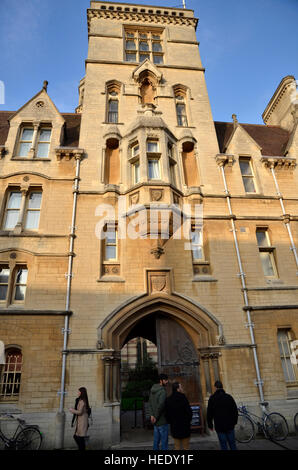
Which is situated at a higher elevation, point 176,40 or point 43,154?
point 176,40

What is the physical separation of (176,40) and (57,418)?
20970 mm

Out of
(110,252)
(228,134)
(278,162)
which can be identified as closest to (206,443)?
(110,252)

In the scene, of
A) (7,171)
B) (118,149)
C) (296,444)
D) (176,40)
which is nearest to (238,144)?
(118,149)

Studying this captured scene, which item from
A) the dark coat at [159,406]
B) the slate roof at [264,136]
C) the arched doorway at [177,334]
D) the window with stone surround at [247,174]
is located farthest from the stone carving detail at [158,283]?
the slate roof at [264,136]

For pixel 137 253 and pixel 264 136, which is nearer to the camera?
pixel 137 253

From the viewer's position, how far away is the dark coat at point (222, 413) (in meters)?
6.22

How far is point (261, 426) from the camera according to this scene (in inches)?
364

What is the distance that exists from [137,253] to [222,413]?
6.40 meters

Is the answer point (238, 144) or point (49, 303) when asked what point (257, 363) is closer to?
point (49, 303)

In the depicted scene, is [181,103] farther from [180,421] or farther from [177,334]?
[180,421]

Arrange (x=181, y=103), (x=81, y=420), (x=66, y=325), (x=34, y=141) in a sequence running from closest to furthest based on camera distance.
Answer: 1. (x=81, y=420)
2. (x=66, y=325)
3. (x=34, y=141)
4. (x=181, y=103)

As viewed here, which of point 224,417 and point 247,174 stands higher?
point 247,174

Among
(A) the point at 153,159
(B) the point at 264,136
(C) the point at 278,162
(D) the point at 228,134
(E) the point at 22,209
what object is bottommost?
(E) the point at 22,209

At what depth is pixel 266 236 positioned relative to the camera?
1316cm
